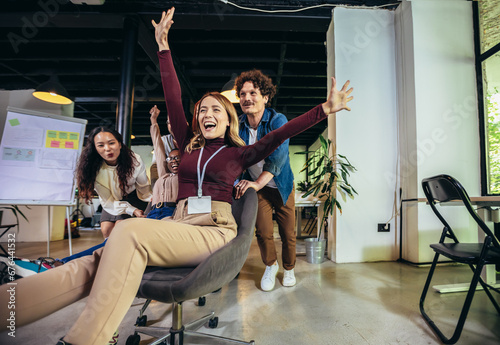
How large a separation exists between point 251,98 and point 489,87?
2.92 m

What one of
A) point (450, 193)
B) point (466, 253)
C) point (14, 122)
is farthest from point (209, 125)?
point (14, 122)

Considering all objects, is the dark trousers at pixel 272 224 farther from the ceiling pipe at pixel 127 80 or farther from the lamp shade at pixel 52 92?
the lamp shade at pixel 52 92

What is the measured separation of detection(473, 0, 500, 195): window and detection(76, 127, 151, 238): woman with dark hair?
360 cm

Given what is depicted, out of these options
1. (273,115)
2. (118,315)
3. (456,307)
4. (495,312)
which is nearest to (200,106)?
(273,115)

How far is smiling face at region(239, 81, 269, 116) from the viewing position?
1.99 meters

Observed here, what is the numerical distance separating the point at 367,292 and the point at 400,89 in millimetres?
2441

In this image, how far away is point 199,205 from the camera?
1.09 m

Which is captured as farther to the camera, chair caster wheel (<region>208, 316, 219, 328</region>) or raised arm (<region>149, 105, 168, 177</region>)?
raised arm (<region>149, 105, 168, 177</region>)

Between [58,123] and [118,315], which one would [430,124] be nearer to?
[118,315]

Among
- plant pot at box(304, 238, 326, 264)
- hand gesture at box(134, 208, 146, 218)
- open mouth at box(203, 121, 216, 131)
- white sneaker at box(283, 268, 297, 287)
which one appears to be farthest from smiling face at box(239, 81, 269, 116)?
plant pot at box(304, 238, 326, 264)

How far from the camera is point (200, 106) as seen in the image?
1354 mm

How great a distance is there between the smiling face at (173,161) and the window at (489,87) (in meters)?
3.29

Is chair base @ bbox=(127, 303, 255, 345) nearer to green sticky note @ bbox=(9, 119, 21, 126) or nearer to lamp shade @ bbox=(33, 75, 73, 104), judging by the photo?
green sticky note @ bbox=(9, 119, 21, 126)

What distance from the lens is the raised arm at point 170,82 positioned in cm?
133
